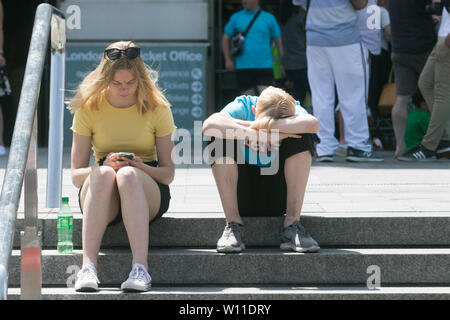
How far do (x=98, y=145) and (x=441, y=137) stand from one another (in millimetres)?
4324

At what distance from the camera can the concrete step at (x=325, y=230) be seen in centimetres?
498

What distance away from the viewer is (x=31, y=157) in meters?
4.48

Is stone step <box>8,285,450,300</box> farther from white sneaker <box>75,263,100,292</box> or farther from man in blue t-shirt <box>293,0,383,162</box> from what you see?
man in blue t-shirt <box>293,0,383,162</box>

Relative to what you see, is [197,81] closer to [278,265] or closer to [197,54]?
[197,54]

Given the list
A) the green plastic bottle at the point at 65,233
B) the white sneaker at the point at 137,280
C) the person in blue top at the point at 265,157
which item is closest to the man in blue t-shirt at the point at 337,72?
the person in blue top at the point at 265,157

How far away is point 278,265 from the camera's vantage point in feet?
15.6

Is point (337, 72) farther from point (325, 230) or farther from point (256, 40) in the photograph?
point (325, 230)

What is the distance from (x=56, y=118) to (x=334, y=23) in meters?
3.30

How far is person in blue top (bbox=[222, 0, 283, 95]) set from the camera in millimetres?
9438

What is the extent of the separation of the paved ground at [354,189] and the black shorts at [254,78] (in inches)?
63.7

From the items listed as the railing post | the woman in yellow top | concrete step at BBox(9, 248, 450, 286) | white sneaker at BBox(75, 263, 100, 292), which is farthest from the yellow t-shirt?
white sneaker at BBox(75, 263, 100, 292)
